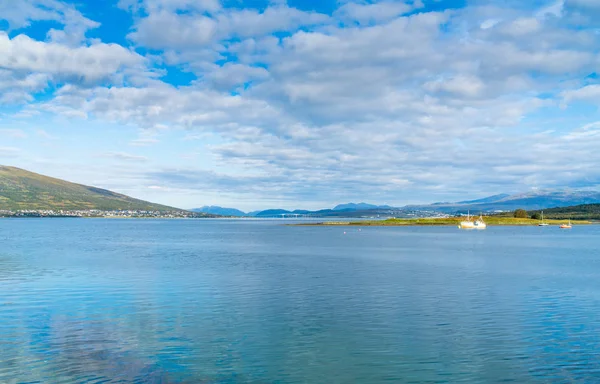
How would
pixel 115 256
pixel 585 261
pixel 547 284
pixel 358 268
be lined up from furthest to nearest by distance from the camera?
pixel 115 256
pixel 585 261
pixel 358 268
pixel 547 284

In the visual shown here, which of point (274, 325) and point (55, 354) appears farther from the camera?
point (274, 325)

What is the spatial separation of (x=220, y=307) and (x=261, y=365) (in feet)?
51.8

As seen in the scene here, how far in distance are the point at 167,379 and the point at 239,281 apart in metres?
32.6

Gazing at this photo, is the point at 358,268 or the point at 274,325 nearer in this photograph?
the point at 274,325

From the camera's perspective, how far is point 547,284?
53.0 meters

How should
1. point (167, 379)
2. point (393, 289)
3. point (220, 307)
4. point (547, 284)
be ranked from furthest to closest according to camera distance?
point (547, 284)
point (393, 289)
point (220, 307)
point (167, 379)

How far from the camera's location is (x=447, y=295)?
149 ft

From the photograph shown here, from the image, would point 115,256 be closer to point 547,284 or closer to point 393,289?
point 393,289

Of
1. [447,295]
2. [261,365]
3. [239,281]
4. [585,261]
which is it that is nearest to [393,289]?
[447,295]

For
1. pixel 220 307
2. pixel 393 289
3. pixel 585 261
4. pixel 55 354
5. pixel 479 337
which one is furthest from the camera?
pixel 585 261

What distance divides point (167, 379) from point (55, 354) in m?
7.81

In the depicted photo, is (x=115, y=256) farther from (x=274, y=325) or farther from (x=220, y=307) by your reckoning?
(x=274, y=325)

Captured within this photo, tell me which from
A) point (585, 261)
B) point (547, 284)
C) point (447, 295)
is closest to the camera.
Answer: point (447, 295)

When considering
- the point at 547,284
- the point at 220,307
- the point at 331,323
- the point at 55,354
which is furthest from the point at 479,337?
the point at 547,284
